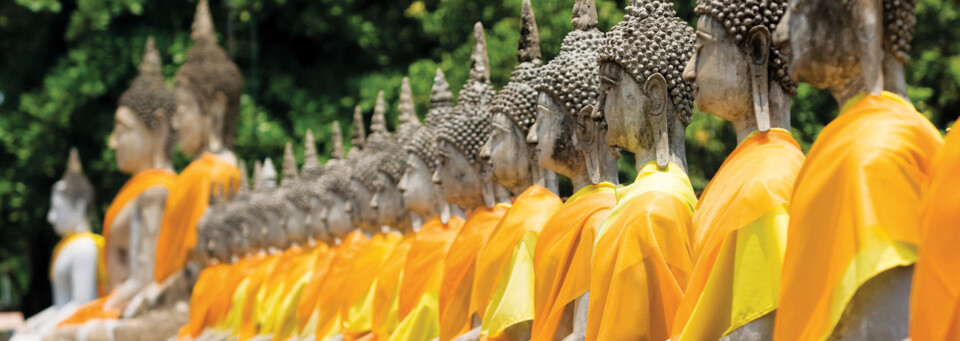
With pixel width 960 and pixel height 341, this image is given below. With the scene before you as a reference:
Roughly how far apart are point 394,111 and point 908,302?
10922mm

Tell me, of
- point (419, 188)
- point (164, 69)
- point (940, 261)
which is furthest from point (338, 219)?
point (164, 69)

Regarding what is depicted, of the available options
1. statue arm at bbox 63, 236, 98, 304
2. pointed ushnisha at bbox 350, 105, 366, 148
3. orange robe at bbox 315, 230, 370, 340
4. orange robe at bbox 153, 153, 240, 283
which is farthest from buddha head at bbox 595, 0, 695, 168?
statue arm at bbox 63, 236, 98, 304

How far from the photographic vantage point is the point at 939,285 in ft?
8.95

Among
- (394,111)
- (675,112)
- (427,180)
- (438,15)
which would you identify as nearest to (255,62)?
(394,111)

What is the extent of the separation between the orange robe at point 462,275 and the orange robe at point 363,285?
5.29ft

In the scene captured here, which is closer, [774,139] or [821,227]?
[821,227]

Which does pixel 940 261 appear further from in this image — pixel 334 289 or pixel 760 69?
pixel 334 289

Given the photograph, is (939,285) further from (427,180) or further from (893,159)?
(427,180)

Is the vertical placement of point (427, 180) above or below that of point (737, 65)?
below

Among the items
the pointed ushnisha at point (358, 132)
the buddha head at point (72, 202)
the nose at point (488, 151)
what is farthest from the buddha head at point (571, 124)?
the buddha head at point (72, 202)

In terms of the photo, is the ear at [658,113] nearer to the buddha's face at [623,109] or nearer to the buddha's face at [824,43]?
the buddha's face at [623,109]

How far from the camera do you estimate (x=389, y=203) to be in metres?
8.38

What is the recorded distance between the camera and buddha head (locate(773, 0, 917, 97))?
3.25 meters

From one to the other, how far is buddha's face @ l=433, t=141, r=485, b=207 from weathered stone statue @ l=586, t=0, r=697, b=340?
6.98 ft
